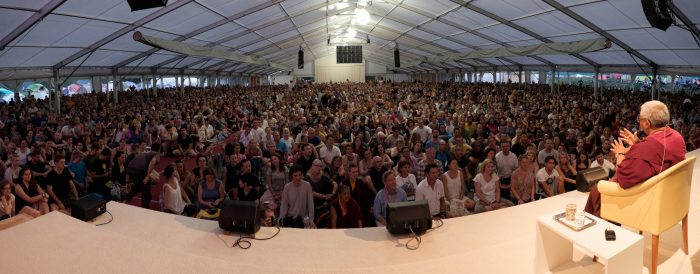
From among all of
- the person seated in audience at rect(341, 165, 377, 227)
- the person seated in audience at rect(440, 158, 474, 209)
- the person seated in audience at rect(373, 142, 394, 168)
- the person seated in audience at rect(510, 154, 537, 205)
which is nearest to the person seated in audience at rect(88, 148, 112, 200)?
the person seated in audience at rect(341, 165, 377, 227)

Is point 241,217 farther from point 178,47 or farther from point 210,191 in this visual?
point 178,47

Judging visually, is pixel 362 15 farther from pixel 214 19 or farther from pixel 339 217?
pixel 339 217

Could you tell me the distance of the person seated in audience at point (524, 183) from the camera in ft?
17.1

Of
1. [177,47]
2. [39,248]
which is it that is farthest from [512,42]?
[39,248]

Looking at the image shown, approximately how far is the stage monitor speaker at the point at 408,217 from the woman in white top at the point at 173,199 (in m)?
3.08

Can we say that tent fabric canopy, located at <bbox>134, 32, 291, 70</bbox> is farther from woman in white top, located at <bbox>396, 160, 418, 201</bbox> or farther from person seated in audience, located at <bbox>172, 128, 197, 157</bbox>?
woman in white top, located at <bbox>396, 160, 418, 201</bbox>

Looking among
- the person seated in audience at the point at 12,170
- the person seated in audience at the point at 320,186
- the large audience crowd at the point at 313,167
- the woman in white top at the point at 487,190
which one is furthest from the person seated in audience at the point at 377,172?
the person seated in audience at the point at 12,170

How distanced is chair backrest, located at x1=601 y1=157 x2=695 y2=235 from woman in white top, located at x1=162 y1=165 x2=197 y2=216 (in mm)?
4395

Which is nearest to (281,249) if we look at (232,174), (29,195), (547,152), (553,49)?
(232,174)

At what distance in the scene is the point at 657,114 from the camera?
2268 millimetres

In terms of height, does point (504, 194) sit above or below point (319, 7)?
below

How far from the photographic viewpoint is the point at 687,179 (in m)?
2.37

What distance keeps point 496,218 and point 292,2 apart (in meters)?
12.1

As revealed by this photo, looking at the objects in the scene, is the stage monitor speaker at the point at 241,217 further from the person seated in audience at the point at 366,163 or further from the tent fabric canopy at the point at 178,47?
the tent fabric canopy at the point at 178,47
